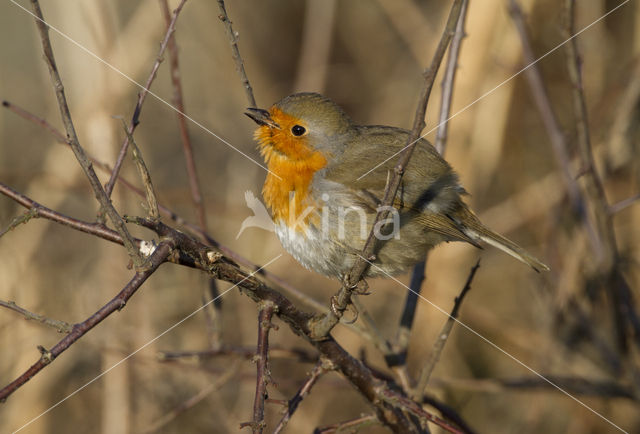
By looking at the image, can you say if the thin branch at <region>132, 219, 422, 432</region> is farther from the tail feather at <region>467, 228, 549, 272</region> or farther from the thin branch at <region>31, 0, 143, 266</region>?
the tail feather at <region>467, 228, 549, 272</region>

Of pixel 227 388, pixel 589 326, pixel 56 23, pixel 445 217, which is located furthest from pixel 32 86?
pixel 589 326

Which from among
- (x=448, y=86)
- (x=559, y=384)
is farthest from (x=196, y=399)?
(x=559, y=384)

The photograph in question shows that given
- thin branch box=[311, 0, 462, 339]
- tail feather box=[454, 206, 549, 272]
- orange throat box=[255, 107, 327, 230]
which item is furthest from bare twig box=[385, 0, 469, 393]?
thin branch box=[311, 0, 462, 339]

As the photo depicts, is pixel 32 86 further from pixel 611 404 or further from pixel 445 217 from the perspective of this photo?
pixel 611 404

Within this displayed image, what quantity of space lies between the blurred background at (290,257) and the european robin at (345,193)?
0.57 m

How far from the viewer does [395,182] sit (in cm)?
180

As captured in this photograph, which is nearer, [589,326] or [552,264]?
[589,326]

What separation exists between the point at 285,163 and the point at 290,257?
2146mm

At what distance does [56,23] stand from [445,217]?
3699 mm

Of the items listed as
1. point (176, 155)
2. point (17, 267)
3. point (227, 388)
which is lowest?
point (227, 388)

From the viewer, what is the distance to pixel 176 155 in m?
6.34

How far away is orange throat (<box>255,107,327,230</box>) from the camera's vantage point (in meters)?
3.01

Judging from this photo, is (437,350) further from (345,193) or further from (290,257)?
(290,257)

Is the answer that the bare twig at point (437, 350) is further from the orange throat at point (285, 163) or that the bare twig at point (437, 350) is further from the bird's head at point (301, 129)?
the bird's head at point (301, 129)
